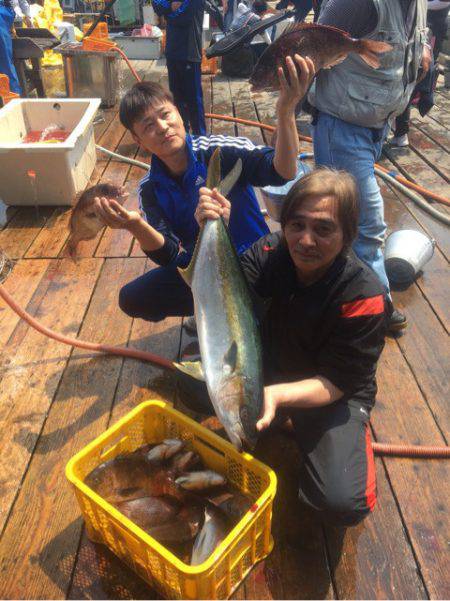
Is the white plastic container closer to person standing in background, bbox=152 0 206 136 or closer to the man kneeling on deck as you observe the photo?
person standing in background, bbox=152 0 206 136

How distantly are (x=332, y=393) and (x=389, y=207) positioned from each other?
3.31 m

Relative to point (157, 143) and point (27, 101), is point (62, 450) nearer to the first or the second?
point (157, 143)

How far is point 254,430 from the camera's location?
1644 mm

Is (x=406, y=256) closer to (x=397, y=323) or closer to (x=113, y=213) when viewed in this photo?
(x=397, y=323)

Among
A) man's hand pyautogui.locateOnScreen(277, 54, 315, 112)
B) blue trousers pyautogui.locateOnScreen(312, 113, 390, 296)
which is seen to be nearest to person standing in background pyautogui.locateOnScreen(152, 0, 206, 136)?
blue trousers pyautogui.locateOnScreen(312, 113, 390, 296)

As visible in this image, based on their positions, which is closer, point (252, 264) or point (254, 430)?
point (254, 430)

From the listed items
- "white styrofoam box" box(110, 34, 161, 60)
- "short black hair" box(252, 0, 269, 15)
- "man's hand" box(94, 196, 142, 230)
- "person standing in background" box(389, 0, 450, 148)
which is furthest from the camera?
"white styrofoam box" box(110, 34, 161, 60)

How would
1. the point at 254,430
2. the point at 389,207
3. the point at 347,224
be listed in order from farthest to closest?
the point at 389,207 → the point at 347,224 → the point at 254,430

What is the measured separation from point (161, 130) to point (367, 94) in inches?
50.1

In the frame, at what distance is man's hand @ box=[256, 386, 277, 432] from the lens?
166cm

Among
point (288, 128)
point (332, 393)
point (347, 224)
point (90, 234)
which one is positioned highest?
point (288, 128)

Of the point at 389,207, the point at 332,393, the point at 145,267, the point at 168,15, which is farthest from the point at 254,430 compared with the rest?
the point at 168,15

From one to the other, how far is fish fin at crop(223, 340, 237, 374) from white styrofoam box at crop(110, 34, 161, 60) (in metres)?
11.5

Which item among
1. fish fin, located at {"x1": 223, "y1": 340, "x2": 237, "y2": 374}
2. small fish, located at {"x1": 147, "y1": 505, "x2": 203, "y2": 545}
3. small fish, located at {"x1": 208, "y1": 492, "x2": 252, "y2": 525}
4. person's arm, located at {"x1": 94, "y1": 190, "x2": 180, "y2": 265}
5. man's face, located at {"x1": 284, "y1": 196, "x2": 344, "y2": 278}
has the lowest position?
small fish, located at {"x1": 208, "y1": 492, "x2": 252, "y2": 525}
